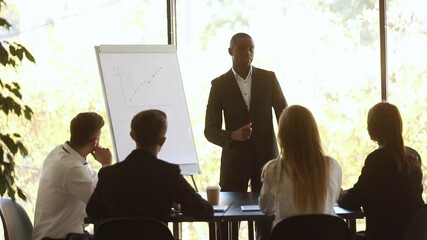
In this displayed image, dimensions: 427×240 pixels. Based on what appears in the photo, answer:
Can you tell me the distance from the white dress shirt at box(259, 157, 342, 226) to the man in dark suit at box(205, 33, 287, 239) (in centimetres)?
131

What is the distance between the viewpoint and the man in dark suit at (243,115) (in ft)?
15.3

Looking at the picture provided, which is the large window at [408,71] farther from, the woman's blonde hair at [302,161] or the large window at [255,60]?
the woman's blonde hair at [302,161]

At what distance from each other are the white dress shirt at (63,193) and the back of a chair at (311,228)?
1228 mm

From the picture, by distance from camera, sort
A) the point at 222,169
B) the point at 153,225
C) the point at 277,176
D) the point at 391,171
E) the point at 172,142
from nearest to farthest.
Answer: the point at 153,225
the point at 277,176
the point at 391,171
the point at 222,169
the point at 172,142

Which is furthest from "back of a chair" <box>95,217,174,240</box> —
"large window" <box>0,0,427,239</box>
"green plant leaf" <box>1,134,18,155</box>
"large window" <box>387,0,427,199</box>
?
"large window" <box>387,0,427,199</box>

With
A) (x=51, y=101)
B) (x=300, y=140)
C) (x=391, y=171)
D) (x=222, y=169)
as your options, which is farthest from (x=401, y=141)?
(x=51, y=101)

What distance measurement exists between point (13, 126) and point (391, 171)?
11.1 feet

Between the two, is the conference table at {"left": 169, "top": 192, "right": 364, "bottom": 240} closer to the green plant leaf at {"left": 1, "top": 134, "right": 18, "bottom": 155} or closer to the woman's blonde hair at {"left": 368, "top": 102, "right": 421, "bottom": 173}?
the woman's blonde hair at {"left": 368, "top": 102, "right": 421, "bottom": 173}

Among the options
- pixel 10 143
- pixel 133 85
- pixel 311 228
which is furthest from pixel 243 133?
pixel 10 143

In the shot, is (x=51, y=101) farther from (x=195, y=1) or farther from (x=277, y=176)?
(x=277, y=176)

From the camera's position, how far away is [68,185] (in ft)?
12.3

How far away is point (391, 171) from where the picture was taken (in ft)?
11.4

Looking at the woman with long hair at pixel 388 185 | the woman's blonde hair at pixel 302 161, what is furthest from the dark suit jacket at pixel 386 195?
the woman's blonde hair at pixel 302 161

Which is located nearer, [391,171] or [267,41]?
[391,171]
